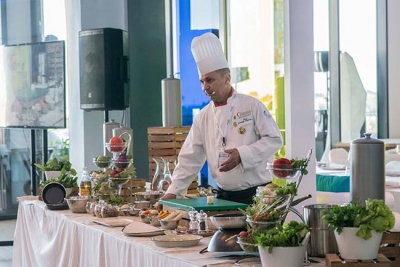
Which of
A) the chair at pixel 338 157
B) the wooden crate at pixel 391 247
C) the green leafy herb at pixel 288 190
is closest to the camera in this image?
the wooden crate at pixel 391 247

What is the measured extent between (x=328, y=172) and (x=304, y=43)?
1.75 metres

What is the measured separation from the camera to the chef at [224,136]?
3730mm

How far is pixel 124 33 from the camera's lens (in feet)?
23.1

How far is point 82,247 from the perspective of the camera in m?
3.66

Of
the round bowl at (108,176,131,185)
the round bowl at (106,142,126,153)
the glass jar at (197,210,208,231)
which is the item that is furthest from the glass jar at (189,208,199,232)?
the round bowl at (106,142,126,153)

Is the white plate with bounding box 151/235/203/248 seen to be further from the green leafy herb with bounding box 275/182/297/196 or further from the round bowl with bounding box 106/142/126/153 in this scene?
the round bowl with bounding box 106/142/126/153

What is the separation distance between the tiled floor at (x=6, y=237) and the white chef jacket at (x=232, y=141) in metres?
3.39

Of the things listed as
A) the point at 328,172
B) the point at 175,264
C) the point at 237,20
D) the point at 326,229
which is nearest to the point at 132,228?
the point at 175,264

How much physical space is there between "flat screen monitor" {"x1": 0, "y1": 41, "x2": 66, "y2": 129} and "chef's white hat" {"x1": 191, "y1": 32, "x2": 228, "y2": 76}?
368 centimetres

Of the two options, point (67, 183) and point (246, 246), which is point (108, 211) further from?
point (246, 246)

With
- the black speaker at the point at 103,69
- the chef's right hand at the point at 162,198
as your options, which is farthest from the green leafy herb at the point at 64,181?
the black speaker at the point at 103,69

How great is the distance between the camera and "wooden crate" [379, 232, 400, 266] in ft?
7.47

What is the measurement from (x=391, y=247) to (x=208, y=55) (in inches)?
70.3

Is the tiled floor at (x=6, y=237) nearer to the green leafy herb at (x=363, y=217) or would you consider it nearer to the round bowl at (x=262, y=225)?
the round bowl at (x=262, y=225)
